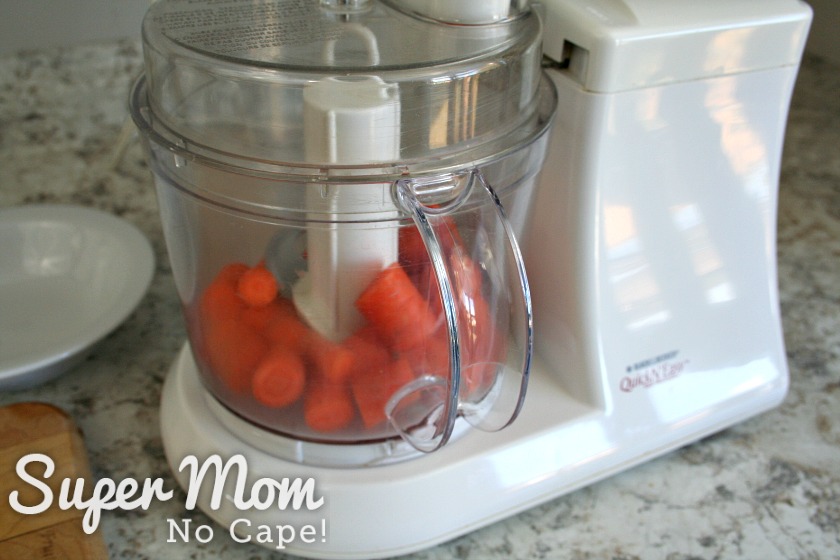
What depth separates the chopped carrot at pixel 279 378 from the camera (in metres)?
0.44

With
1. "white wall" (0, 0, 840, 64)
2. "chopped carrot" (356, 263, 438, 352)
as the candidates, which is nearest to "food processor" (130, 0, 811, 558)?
"chopped carrot" (356, 263, 438, 352)

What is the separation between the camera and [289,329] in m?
0.44

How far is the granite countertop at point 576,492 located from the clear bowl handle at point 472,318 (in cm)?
9

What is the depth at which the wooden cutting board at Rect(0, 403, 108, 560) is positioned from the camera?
0.44 m

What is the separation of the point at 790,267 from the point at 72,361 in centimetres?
63

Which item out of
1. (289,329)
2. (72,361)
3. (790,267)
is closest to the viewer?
(289,329)

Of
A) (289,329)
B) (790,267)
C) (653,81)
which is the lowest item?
(790,267)

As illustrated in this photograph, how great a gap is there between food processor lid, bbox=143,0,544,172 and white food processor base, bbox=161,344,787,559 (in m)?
0.18

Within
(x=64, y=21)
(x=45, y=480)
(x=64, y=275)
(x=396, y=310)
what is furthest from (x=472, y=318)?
(x=64, y=21)

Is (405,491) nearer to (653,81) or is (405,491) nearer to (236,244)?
(236,244)

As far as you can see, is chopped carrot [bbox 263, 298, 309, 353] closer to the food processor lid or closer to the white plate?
the food processor lid

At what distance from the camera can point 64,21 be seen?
2.53ft

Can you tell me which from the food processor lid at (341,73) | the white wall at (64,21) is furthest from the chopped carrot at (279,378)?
the white wall at (64,21)

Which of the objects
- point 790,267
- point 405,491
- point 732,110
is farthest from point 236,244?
point 790,267
